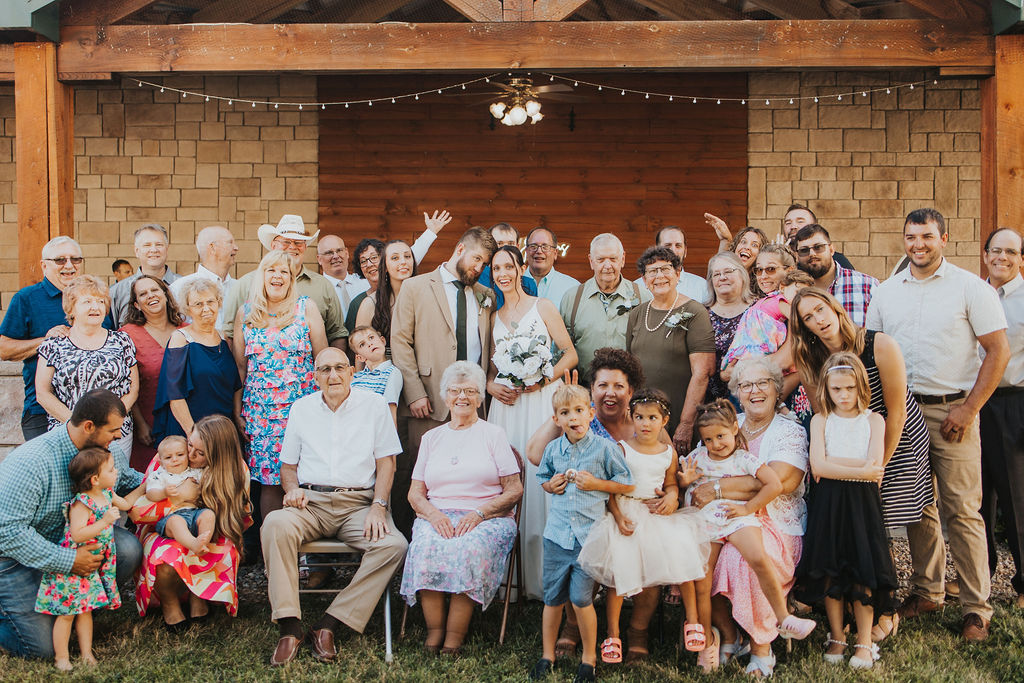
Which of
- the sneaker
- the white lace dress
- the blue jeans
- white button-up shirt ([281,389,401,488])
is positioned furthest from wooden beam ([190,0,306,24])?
the sneaker

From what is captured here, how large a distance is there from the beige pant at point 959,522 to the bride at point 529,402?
180cm

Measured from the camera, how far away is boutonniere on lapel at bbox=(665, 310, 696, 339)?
15.5 ft

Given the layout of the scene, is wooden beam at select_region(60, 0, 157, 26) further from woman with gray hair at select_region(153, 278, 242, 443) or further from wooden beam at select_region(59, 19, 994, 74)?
woman with gray hair at select_region(153, 278, 242, 443)

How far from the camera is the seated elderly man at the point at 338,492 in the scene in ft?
14.2

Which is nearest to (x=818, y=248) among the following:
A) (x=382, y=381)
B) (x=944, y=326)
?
(x=944, y=326)

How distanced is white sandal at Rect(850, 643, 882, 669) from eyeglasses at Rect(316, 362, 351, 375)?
8.73 feet

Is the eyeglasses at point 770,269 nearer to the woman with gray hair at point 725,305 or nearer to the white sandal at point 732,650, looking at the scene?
the woman with gray hair at point 725,305

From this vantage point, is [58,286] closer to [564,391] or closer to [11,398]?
[11,398]

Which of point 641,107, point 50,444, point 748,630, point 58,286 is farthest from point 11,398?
point 641,107

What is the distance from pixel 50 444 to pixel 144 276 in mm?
1208

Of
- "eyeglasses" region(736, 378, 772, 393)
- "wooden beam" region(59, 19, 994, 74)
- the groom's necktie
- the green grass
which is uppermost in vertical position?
"wooden beam" region(59, 19, 994, 74)

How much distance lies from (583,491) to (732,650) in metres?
0.95

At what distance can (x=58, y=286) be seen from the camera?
525 centimetres

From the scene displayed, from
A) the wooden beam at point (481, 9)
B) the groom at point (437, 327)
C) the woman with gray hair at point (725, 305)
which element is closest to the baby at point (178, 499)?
the groom at point (437, 327)
